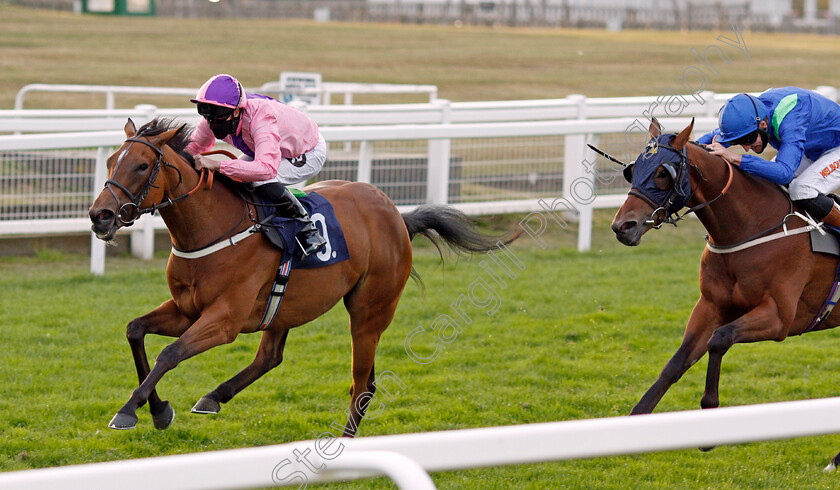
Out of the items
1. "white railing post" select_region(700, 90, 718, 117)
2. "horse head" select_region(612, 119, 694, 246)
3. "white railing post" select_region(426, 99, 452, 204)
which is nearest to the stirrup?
"horse head" select_region(612, 119, 694, 246)

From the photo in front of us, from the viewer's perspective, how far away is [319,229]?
13.9 ft

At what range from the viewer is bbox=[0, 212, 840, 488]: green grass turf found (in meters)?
4.00

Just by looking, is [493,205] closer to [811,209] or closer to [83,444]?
[811,209]

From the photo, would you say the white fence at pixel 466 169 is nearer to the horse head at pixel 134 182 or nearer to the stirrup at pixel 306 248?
the stirrup at pixel 306 248

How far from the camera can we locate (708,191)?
405 cm

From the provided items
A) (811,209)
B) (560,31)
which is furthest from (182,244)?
(560,31)

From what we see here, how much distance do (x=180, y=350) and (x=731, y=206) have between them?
2306mm

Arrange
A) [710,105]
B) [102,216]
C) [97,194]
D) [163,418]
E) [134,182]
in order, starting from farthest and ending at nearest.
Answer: [710,105] → [97,194] → [163,418] → [134,182] → [102,216]

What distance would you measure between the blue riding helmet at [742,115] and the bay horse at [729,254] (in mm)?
137

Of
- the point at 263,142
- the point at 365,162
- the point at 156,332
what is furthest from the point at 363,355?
the point at 365,162

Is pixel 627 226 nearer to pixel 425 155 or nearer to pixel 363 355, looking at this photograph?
pixel 363 355

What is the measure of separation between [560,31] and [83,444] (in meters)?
34.0

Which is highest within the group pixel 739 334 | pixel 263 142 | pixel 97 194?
pixel 263 142

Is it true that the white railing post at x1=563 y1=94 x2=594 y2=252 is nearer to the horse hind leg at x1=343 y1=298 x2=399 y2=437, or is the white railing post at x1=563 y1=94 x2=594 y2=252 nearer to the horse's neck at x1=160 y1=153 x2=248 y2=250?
the horse hind leg at x1=343 y1=298 x2=399 y2=437
